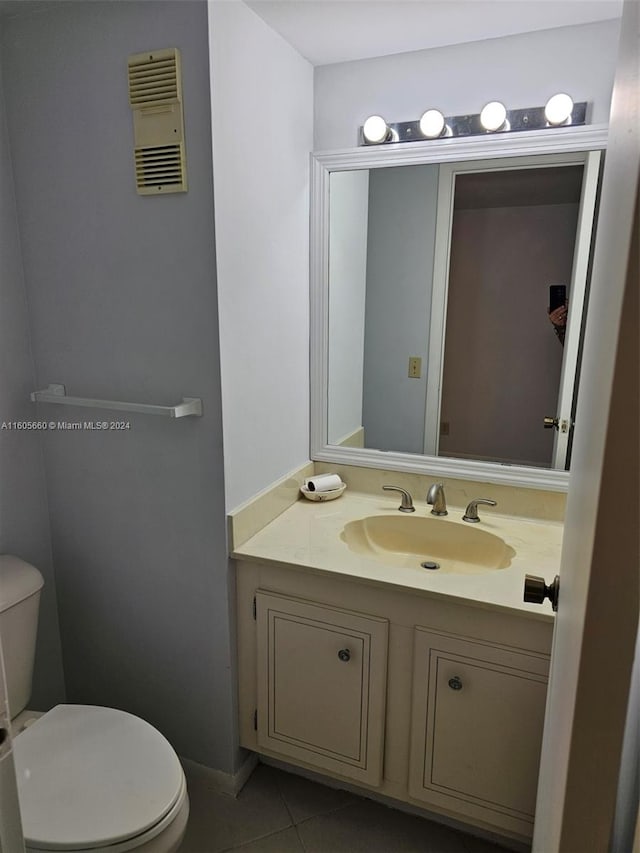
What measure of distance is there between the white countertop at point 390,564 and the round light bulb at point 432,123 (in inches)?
46.5

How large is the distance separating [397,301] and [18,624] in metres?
1.49

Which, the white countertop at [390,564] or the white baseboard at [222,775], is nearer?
the white countertop at [390,564]

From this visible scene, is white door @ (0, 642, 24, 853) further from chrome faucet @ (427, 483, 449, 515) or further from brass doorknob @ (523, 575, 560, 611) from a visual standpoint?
chrome faucet @ (427, 483, 449, 515)

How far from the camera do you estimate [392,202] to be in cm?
184

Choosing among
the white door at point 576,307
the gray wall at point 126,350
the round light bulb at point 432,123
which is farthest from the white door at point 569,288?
the gray wall at point 126,350

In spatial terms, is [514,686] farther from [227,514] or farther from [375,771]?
[227,514]

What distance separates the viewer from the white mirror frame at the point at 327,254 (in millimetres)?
1602

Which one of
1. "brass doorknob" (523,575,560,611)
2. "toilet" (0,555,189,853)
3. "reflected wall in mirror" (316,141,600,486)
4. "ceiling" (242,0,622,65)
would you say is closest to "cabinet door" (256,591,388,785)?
"toilet" (0,555,189,853)

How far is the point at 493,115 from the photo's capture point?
161 cm

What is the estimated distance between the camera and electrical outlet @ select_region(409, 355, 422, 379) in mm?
1907

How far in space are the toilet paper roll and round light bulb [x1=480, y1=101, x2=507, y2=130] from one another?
3.91ft

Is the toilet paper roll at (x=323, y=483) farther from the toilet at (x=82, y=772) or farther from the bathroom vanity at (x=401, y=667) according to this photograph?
the toilet at (x=82, y=772)

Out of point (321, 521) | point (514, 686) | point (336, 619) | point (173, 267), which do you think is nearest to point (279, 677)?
point (336, 619)

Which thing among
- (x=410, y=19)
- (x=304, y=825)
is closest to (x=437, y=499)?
(x=304, y=825)
